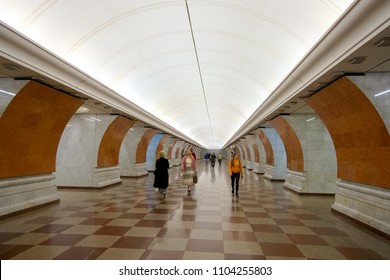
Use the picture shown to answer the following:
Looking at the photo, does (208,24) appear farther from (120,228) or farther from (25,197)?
(25,197)

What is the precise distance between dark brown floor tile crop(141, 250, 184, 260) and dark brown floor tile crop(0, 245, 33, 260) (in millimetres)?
2042

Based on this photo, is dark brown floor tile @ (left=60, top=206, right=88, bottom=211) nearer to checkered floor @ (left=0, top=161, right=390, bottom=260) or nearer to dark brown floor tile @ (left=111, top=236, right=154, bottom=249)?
checkered floor @ (left=0, top=161, right=390, bottom=260)

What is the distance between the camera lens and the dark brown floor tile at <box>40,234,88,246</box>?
466 centimetres

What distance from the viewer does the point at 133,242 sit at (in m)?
4.76

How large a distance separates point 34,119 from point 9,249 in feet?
13.5

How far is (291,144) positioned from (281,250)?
8.52 m

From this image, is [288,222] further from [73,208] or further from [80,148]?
[80,148]

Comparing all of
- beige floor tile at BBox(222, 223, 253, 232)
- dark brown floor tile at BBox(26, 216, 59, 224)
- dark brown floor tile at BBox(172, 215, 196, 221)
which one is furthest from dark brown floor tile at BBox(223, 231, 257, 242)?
dark brown floor tile at BBox(26, 216, 59, 224)

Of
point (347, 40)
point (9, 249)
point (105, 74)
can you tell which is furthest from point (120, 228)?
point (347, 40)

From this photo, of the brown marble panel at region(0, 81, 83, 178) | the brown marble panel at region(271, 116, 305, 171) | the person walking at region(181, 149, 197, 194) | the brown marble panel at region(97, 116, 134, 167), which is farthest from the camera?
the brown marble panel at region(97, 116, 134, 167)

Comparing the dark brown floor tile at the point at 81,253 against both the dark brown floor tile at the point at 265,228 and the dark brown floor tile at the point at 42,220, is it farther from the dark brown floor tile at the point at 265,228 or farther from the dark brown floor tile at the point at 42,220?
the dark brown floor tile at the point at 265,228

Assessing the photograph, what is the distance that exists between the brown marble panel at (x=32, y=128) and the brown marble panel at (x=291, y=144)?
8.41 meters

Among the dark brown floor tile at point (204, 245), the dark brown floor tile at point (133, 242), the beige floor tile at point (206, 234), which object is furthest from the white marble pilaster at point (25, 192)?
the dark brown floor tile at point (204, 245)

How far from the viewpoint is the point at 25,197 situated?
→ 7.42m
